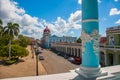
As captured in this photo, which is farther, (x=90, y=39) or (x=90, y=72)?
(x=90, y=39)

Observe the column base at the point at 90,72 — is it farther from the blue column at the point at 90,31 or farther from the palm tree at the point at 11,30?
the palm tree at the point at 11,30

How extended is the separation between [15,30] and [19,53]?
6.40 metres

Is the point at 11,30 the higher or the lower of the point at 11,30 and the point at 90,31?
the higher

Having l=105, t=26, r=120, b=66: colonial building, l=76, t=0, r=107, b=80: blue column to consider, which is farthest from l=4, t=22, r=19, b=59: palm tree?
l=76, t=0, r=107, b=80: blue column

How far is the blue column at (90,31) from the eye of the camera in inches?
291

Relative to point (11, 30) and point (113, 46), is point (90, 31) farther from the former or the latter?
point (11, 30)

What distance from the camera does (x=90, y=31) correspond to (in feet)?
24.5

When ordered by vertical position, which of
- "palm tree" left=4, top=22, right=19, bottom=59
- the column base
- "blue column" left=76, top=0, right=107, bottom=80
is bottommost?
the column base

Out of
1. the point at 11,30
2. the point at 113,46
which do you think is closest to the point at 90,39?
the point at 113,46

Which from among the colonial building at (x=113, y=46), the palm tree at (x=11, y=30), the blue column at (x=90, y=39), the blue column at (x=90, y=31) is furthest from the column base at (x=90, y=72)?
the palm tree at (x=11, y=30)

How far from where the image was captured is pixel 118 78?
24.9 ft

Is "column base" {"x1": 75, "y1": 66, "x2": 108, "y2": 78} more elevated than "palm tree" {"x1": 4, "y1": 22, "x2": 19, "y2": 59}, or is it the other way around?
"palm tree" {"x1": 4, "y1": 22, "x2": 19, "y2": 59}

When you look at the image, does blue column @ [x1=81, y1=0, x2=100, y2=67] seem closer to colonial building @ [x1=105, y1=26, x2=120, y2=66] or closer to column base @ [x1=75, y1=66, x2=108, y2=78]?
column base @ [x1=75, y1=66, x2=108, y2=78]

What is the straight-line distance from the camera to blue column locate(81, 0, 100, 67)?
24.2ft
